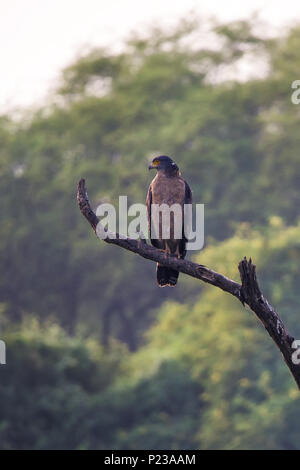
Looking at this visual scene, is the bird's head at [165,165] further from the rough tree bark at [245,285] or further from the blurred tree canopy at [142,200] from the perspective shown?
the blurred tree canopy at [142,200]

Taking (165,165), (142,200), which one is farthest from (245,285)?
(142,200)

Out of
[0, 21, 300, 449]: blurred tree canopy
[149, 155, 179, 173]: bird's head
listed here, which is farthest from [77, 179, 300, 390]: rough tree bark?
[0, 21, 300, 449]: blurred tree canopy

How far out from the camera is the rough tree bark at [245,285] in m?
7.08

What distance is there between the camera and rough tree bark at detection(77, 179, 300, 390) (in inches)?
279

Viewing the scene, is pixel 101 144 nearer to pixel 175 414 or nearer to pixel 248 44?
pixel 248 44

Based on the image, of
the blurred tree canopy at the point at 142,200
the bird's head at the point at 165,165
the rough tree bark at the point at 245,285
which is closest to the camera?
the rough tree bark at the point at 245,285

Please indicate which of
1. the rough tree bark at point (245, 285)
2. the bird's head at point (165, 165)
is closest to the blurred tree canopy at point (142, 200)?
the bird's head at point (165, 165)

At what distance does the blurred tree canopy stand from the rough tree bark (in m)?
16.7

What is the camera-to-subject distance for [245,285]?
23.3 feet

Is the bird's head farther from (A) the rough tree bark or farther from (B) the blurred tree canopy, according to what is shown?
(B) the blurred tree canopy

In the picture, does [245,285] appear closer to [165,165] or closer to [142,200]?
[165,165]

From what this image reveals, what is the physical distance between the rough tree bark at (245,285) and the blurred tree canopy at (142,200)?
16.7 metres

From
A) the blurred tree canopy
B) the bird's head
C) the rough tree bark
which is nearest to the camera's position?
the rough tree bark

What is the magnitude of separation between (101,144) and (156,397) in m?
19.1
